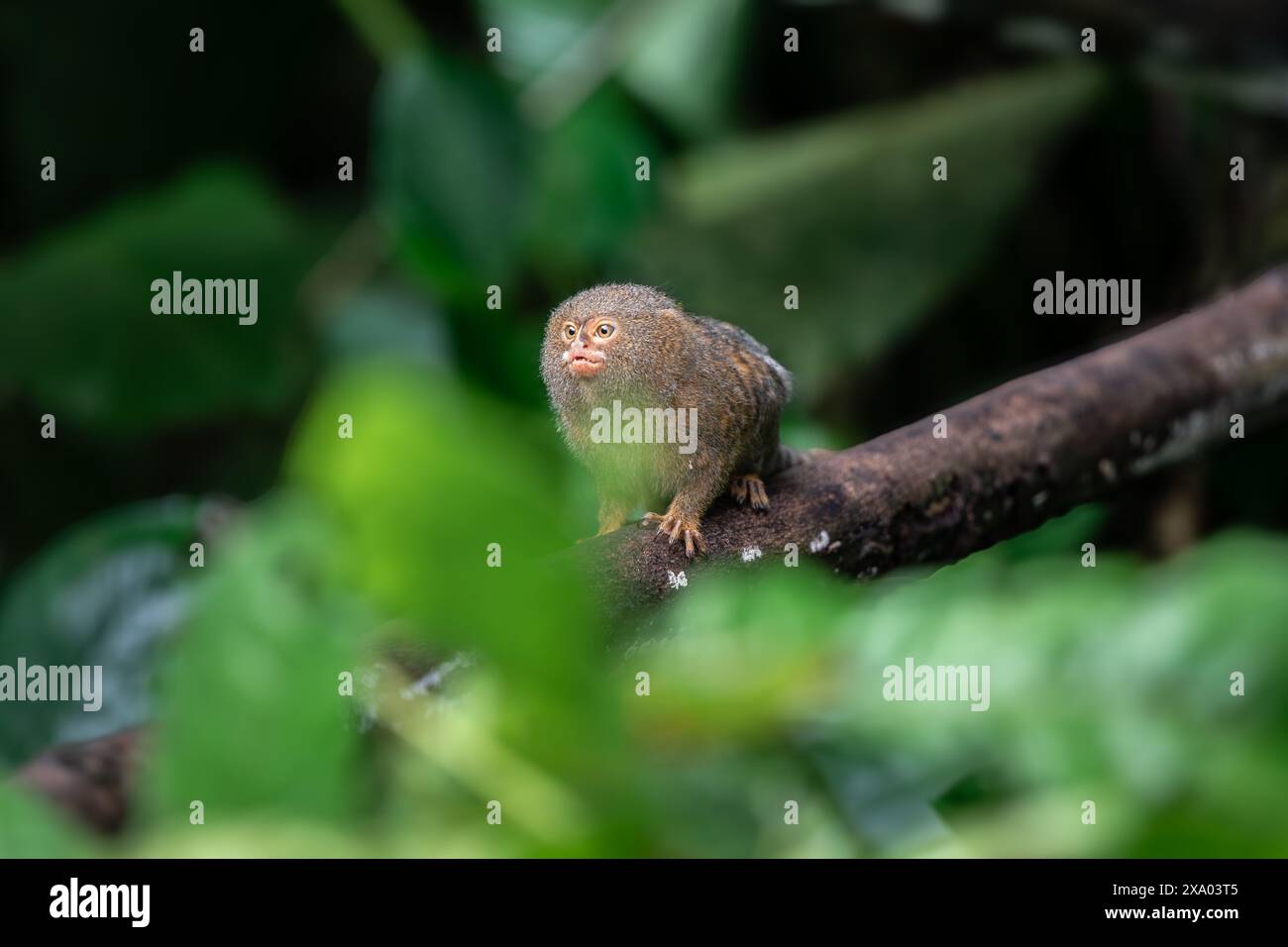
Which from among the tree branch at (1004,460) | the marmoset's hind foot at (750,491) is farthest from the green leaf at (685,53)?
the marmoset's hind foot at (750,491)

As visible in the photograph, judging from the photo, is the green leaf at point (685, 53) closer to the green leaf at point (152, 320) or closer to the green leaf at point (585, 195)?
the green leaf at point (585, 195)

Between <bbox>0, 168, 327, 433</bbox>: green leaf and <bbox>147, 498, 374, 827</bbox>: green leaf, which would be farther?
<bbox>0, 168, 327, 433</bbox>: green leaf

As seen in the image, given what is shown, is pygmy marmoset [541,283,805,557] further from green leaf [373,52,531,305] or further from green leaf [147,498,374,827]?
green leaf [373,52,531,305]

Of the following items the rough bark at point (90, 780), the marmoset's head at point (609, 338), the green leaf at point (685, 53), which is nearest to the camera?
the rough bark at point (90, 780)

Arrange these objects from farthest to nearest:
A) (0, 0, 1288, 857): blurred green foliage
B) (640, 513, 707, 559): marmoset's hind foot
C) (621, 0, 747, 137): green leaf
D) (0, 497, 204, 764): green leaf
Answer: (621, 0, 747, 137): green leaf, (0, 497, 204, 764): green leaf, (640, 513, 707, 559): marmoset's hind foot, (0, 0, 1288, 857): blurred green foliage

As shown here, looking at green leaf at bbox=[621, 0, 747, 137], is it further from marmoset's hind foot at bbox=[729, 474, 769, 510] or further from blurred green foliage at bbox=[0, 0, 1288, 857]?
marmoset's hind foot at bbox=[729, 474, 769, 510]

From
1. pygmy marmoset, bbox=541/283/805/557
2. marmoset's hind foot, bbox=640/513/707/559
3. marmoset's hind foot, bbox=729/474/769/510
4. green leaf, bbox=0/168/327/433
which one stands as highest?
green leaf, bbox=0/168/327/433

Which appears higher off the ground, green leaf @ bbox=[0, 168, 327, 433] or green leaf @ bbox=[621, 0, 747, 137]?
green leaf @ bbox=[621, 0, 747, 137]

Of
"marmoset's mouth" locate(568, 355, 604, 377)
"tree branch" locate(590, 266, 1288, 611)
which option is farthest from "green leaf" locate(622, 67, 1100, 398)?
"marmoset's mouth" locate(568, 355, 604, 377)

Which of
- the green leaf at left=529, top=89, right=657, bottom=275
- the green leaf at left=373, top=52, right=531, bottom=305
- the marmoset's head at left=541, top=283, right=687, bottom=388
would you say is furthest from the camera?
the green leaf at left=529, top=89, right=657, bottom=275
